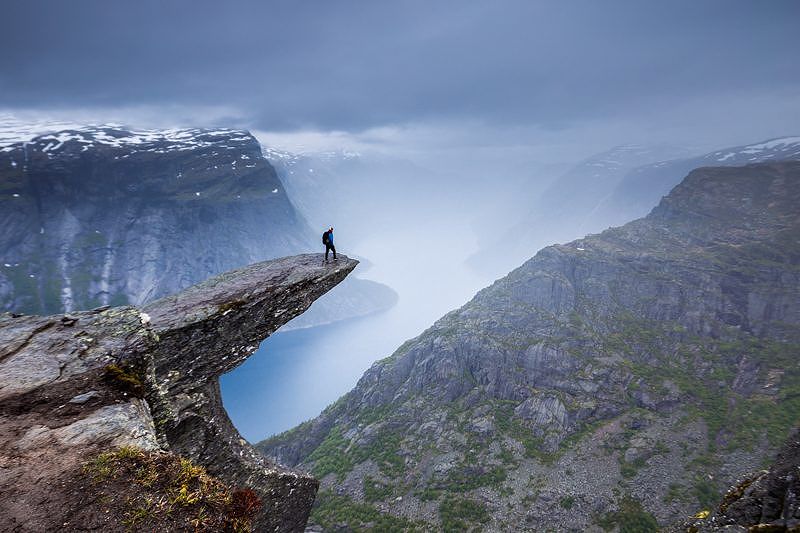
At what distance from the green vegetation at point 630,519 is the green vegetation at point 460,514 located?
85.9ft

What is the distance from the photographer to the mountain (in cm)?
9075

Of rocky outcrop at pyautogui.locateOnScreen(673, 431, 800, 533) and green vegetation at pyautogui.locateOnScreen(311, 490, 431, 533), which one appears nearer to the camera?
rocky outcrop at pyautogui.locateOnScreen(673, 431, 800, 533)

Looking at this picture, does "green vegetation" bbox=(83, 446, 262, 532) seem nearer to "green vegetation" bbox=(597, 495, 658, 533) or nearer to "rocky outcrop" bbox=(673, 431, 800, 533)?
"rocky outcrop" bbox=(673, 431, 800, 533)

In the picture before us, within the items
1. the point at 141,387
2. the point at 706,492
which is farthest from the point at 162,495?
the point at 706,492

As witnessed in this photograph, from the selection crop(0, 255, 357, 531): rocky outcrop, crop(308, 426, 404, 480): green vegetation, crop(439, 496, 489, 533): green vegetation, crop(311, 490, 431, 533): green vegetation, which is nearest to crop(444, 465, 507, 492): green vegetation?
crop(439, 496, 489, 533): green vegetation

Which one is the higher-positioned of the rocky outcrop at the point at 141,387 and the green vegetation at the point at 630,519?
the rocky outcrop at the point at 141,387

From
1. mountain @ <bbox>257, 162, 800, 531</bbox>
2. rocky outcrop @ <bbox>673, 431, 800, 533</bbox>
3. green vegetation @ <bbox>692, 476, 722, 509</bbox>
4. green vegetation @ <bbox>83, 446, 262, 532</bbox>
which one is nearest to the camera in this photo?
green vegetation @ <bbox>83, 446, 262, 532</bbox>

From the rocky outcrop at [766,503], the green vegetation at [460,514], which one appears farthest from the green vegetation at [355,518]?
the rocky outcrop at [766,503]

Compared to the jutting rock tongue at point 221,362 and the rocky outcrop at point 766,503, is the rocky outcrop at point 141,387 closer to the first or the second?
the jutting rock tongue at point 221,362

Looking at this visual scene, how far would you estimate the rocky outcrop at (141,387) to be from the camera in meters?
10.2

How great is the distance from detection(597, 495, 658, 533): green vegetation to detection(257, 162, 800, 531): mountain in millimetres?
389

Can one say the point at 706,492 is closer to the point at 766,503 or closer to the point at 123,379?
the point at 766,503

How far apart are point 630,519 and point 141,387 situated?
103 m

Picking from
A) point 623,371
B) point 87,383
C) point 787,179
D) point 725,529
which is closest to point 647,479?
point 623,371
